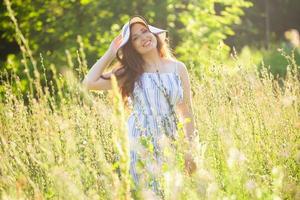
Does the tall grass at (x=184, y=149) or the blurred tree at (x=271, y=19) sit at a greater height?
the tall grass at (x=184, y=149)

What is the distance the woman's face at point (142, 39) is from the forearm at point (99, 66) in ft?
0.63

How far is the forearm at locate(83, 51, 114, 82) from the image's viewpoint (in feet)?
14.7

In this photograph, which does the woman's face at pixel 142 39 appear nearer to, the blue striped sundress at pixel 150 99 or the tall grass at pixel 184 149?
the blue striped sundress at pixel 150 99

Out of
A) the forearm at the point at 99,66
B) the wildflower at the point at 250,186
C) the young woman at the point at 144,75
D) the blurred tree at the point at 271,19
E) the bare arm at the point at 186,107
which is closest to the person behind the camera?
the wildflower at the point at 250,186

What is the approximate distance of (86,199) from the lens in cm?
291

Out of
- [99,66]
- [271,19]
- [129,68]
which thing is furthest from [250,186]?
[271,19]

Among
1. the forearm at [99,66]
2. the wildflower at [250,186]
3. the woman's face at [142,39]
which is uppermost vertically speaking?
the woman's face at [142,39]

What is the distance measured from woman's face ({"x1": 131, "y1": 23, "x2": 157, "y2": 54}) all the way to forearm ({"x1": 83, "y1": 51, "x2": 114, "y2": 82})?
7.6 inches

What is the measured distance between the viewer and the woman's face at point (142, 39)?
4.40 metres

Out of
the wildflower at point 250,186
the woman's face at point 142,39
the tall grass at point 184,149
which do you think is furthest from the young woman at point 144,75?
the wildflower at point 250,186

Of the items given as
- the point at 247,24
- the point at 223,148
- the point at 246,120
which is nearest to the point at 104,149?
the point at 223,148

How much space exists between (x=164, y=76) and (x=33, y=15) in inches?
215

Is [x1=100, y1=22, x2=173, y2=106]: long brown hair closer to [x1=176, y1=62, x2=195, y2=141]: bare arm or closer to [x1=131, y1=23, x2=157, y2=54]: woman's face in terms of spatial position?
[x1=131, y1=23, x2=157, y2=54]: woman's face

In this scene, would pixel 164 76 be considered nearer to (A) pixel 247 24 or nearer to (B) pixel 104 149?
(B) pixel 104 149
